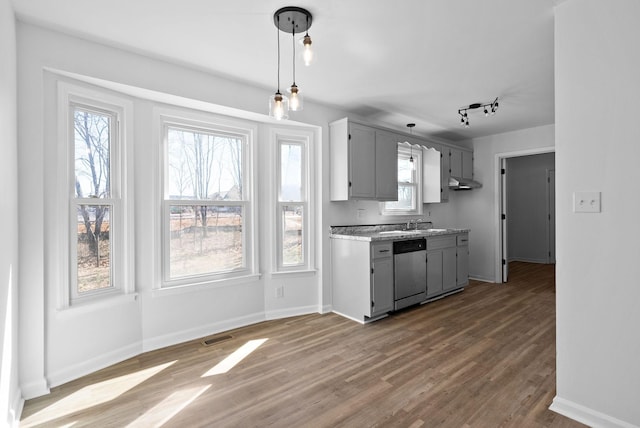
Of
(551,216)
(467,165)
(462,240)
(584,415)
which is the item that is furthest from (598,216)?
(551,216)

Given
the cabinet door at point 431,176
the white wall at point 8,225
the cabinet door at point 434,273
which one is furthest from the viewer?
the cabinet door at point 431,176

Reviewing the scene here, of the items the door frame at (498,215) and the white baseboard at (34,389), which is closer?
the white baseboard at (34,389)

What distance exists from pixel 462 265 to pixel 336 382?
11.1 ft

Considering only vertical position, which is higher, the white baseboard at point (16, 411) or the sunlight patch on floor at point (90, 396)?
the white baseboard at point (16, 411)

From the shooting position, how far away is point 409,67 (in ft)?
9.85

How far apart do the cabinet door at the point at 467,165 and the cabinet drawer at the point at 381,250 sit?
260 cm

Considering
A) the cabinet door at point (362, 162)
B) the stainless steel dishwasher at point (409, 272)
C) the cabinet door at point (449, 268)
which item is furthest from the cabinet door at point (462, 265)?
the cabinet door at point (362, 162)

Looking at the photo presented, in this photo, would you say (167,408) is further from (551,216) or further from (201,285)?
(551,216)

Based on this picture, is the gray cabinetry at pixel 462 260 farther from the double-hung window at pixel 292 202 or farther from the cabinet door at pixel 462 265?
the double-hung window at pixel 292 202

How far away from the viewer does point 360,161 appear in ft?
13.1

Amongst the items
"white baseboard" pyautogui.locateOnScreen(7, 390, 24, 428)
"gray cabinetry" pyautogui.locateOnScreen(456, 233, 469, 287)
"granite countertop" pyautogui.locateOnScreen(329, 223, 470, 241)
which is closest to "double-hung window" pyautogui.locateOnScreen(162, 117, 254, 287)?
"granite countertop" pyautogui.locateOnScreen(329, 223, 470, 241)

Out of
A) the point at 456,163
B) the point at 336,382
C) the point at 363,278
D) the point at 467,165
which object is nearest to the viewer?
the point at 336,382

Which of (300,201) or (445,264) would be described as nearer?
(300,201)

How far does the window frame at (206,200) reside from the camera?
10.2 ft
